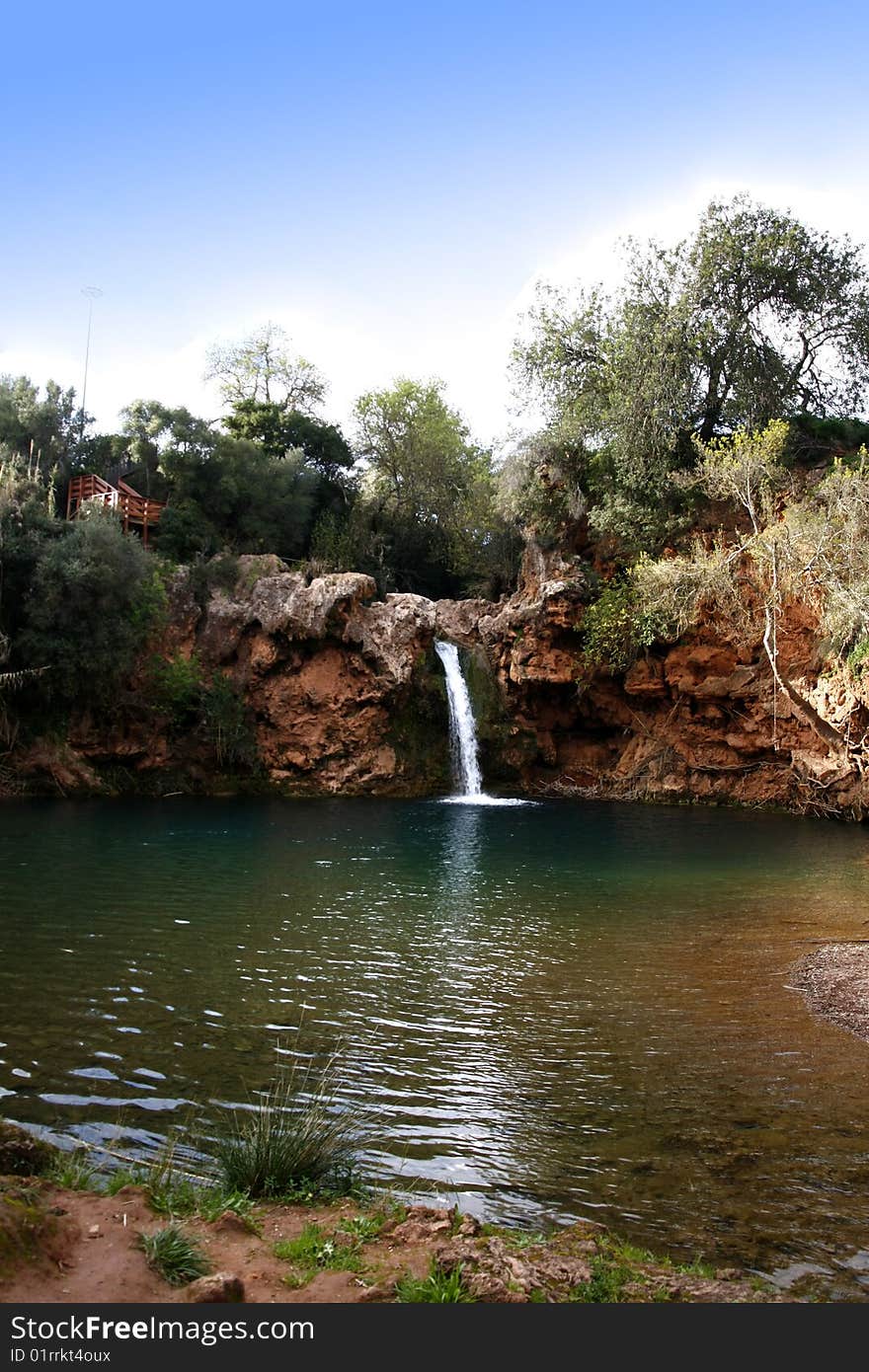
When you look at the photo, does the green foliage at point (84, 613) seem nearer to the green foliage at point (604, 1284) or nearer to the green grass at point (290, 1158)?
the green grass at point (290, 1158)

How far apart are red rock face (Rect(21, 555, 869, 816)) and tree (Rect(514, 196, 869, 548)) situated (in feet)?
14.8

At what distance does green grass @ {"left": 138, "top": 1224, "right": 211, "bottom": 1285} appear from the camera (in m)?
4.02

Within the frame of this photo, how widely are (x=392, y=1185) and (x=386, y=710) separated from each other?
1095 inches

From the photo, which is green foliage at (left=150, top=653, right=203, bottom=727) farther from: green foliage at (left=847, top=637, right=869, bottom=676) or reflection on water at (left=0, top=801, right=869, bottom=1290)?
green foliage at (left=847, top=637, right=869, bottom=676)

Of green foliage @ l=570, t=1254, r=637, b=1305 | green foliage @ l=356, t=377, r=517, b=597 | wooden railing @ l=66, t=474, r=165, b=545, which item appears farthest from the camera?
green foliage @ l=356, t=377, r=517, b=597

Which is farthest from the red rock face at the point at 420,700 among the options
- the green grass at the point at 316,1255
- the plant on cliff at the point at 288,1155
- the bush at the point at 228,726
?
the green grass at the point at 316,1255

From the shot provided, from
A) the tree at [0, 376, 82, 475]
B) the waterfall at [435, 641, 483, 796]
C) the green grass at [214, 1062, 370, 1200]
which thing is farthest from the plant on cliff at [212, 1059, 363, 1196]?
the tree at [0, 376, 82, 475]

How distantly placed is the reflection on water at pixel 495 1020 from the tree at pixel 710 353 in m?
17.6

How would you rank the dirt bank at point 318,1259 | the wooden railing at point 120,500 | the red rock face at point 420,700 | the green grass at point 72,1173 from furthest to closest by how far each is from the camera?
the wooden railing at point 120,500 < the red rock face at point 420,700 < the green grass at point 72,1173 < the dirt bank at point 318,1259

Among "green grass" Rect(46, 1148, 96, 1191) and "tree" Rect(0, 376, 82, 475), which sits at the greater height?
"tree" Rect(0, 376, 82, 475)

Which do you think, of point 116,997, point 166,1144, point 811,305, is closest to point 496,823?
point 116,997

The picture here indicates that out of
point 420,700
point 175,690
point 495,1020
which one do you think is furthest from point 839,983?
point 175,690

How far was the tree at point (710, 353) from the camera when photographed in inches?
1260

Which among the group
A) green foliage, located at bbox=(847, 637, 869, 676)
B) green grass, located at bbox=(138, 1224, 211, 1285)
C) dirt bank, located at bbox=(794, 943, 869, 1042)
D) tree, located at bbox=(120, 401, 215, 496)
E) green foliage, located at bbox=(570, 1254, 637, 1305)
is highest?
tree, located at bbox=(120, 401, 215, 496)
